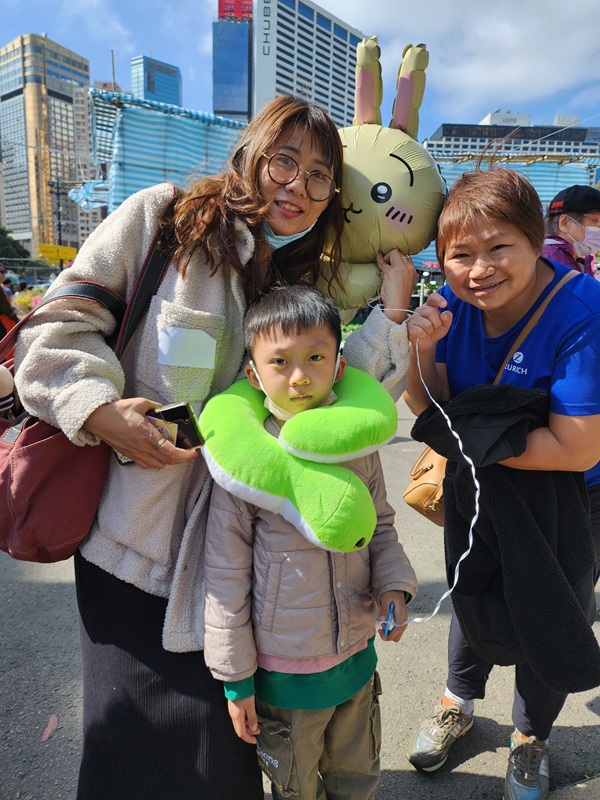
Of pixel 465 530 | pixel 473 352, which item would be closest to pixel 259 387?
pixel 473 352

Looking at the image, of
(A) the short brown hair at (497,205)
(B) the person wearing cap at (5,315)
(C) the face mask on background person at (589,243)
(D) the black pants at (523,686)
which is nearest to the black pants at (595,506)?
(D) the black pants at (523,686)

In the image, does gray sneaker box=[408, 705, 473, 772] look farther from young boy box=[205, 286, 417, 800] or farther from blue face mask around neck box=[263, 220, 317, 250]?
blue face mask around neck box=[263, 220, 317, 250]

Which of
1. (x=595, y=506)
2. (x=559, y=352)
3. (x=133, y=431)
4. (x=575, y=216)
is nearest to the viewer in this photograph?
(x=133, y=431)

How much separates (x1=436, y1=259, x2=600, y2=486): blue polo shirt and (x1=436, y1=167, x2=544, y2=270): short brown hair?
168 mm

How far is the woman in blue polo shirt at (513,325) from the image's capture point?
1.27m

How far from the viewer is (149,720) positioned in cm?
119

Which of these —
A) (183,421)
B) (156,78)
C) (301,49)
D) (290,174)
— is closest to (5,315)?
(290,174)

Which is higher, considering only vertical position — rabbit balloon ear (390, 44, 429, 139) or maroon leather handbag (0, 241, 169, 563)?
rabbit balloon ear (390, 44, 429, 139)

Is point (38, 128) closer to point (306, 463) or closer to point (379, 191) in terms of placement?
point (379, 191)

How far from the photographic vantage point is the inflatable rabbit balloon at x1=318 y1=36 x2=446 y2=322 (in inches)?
63.9

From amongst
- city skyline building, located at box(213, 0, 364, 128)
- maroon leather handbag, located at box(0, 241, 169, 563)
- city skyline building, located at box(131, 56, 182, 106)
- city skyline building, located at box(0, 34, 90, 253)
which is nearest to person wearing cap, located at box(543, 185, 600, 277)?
maroon leather handbag, located at box(0, 241, 169, 563)

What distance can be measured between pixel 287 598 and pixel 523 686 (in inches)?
40.3

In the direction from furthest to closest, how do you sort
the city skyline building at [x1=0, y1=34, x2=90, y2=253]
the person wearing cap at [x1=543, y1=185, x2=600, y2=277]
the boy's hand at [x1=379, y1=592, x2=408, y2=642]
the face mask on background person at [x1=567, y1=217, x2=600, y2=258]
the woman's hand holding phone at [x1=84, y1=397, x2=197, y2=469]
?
the city skyline building at [x1=0, y1=34, x2=90, y2=253], the face mask on background person at [x1=567, y1=217, x2=600, y2=258], the person wearing cap at [x1=543, y1=185, x2=600, y2=277], the boy's hand at [x1=379, y1=592, x2=408, y2=642], the woman's hand holding phone at [x1=84, y1=397, x2=197, y2=469]

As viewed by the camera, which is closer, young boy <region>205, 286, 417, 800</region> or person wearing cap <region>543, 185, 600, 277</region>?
young boy <region>205, 286, 417, 800</region>
